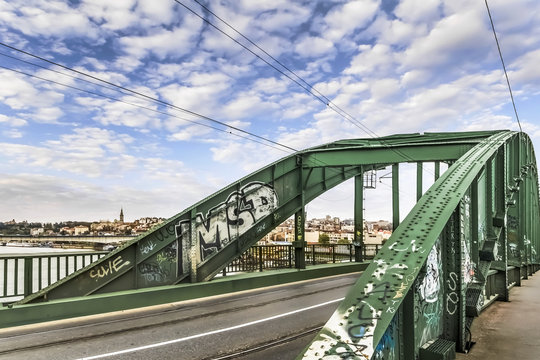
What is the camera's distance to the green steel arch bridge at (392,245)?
3.83m

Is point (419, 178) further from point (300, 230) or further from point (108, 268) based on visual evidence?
point (108, 268)

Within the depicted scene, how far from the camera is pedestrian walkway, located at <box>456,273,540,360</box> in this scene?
6.06m

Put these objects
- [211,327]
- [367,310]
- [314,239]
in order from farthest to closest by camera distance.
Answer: [314,239]
[211,327]
[367,310]

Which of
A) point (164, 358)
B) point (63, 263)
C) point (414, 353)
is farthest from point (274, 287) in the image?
point (414, 353)

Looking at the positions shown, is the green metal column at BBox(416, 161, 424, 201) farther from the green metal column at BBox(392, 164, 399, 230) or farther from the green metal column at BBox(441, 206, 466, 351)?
the green metal column at BBox(441, 206, 466, 351)

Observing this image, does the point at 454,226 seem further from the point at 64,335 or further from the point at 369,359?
the point at 64,335

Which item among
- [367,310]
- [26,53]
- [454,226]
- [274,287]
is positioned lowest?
[274,287]

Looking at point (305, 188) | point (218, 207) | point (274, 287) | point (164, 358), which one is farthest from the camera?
A: point (305, 188)

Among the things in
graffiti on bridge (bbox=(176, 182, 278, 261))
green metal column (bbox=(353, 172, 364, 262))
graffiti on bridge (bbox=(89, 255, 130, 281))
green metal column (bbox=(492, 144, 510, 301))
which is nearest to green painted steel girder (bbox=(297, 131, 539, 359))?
green metal column (bbox=(492, 144, 510, 301))

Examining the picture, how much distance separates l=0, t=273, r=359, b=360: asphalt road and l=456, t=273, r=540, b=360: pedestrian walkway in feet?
10.2

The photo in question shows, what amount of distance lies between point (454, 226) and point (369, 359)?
9.58ft

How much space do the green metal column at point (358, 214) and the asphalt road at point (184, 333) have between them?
9713 millimetres

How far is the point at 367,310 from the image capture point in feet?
11.9

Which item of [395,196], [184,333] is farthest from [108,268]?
[395,196]
